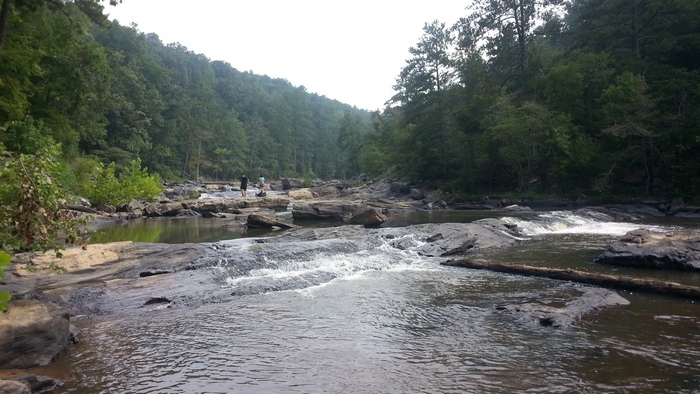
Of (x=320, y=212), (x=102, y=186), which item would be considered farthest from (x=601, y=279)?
(x=102, y=186)

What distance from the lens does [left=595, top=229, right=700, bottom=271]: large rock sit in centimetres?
1066

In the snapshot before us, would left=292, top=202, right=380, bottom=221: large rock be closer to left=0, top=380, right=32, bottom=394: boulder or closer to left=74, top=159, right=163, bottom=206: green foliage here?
left=74, top=159, right=163, bottom=206: green foliage

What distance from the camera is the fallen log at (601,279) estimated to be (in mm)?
8475

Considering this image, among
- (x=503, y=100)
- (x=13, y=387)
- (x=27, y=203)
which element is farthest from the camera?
(x=503, y=100)

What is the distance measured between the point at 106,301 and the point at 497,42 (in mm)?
40087

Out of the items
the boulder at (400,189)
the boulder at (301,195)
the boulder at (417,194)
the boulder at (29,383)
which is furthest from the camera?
the boulder at (400,189)

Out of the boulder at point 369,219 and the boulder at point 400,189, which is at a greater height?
the boulder at point 400,189

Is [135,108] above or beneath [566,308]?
above

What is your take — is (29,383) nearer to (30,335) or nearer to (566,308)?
(30,335)

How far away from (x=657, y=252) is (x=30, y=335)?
1375 centimetres

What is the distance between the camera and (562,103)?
3083 cm

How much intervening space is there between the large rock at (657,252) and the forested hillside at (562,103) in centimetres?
1547

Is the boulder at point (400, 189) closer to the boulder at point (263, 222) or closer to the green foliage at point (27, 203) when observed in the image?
the boulder at point (263, 222)

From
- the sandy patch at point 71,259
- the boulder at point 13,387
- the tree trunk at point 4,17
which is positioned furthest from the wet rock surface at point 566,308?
the tree trunk at point 4,17
